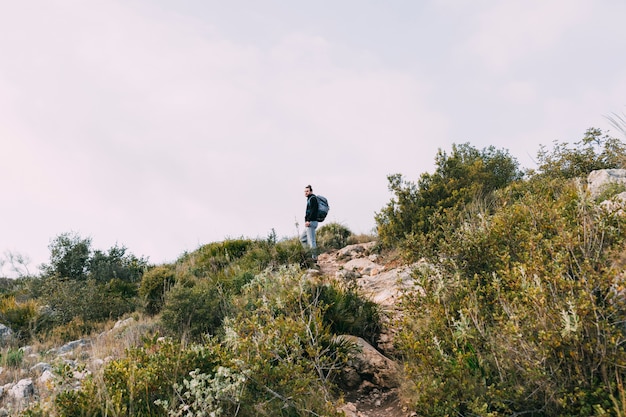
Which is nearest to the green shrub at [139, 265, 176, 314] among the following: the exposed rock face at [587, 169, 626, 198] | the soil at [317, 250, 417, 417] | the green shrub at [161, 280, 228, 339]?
the green shrub at [161, 280, 228, 339]

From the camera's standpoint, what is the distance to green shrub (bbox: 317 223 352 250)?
14602 millimetres

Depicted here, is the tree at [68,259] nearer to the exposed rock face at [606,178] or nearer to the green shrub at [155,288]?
the green shrub at [155,288]

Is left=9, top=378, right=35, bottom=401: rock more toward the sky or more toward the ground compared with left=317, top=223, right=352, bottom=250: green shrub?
more toward the ground

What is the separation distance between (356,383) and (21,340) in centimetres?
779

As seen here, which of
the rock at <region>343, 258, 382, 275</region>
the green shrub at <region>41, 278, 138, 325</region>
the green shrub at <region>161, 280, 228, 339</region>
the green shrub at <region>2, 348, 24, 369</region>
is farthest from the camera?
the green shrub at <region>41, 278, 138, 325</region>

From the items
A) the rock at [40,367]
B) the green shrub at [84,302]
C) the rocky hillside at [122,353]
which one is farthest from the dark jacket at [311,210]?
the rock at [40,367]

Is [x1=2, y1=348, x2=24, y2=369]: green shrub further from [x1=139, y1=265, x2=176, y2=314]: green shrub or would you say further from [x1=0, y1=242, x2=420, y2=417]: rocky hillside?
[x1=139, y1=265, x2=176, y2=314]: green shrub

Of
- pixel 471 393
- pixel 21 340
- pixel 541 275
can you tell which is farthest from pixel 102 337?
pixel 541 275

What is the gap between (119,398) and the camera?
138 inches

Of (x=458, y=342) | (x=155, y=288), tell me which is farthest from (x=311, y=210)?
(x=458, y=342)

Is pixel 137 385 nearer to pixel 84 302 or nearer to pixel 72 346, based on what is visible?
pixel 72 346

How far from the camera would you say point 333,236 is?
15.0 metres

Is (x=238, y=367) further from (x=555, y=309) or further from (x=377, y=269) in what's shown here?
(x=377, y=269)

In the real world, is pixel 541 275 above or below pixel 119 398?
above
